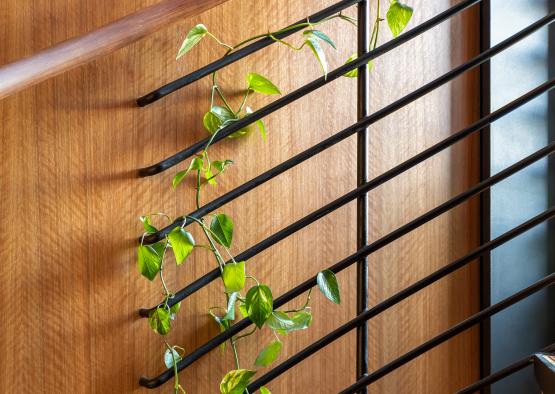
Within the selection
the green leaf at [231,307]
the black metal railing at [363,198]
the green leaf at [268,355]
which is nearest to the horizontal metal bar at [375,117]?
the black metal railing at [363,198]

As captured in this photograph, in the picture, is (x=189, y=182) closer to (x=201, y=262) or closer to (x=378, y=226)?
(x=201, y=262)

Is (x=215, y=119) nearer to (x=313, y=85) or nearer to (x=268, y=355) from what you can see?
(x=313, y=85)

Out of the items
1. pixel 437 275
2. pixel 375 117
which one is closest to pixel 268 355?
pixel 437 275

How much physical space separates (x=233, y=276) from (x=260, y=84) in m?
0.40

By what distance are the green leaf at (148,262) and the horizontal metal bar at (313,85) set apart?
14 cm

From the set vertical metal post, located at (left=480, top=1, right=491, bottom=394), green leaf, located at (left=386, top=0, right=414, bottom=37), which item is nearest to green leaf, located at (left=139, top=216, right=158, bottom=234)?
green leaf, located at (left=386, top=0, right=414, bottom=37)

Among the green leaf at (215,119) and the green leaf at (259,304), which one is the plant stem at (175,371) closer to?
the green leaf at (259,304)

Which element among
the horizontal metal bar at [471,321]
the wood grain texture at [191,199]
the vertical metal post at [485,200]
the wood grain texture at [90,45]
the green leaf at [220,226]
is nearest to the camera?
the wood grain texture at [90,45]

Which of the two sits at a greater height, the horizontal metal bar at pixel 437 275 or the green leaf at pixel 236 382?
the green leaf at pixel 236 382

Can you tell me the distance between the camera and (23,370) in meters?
1.29

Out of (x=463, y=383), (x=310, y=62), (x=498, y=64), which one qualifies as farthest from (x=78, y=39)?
(x=463, y=383)

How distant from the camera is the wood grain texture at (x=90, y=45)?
929 millimetres

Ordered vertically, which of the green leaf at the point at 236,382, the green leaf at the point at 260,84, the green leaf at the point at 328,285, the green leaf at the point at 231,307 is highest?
the green leaf at the point at 260,84

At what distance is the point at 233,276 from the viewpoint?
1.34 meters
